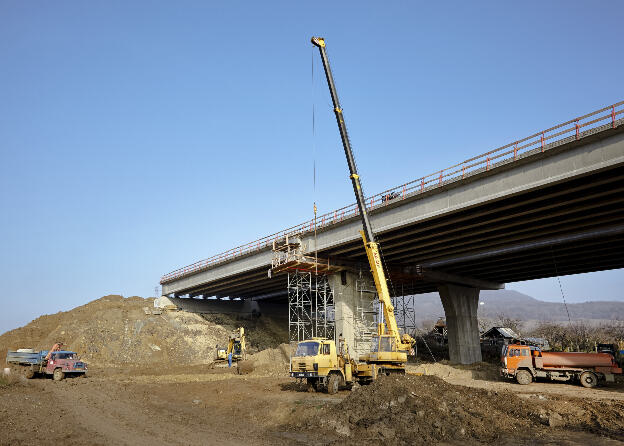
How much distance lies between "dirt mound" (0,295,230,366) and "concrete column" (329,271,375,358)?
19.0 metres

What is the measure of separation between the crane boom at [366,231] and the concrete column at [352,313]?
32.0ft

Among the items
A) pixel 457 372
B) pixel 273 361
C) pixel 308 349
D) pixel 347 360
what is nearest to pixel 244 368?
pixel 273 361

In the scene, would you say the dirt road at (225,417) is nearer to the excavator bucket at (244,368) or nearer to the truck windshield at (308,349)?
the truck windshield at (308,349)

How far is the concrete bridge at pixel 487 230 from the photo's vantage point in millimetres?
20734

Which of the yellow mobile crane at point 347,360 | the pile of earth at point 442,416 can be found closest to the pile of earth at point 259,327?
the yellow mobile crane at point 347,360

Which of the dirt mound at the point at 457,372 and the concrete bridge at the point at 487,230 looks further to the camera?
the dirt mound at the point at 457,372

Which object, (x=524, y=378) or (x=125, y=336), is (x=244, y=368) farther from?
A: (x=125, y=336)

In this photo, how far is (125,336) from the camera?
49.2 m

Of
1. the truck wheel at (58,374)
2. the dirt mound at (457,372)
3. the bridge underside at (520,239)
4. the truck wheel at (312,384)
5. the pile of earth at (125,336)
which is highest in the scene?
the bridge underside at (520,239)

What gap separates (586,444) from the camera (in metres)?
12.0

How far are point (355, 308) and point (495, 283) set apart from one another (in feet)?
58.4

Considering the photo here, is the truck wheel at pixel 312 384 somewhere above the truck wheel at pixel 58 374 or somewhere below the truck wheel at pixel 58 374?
below

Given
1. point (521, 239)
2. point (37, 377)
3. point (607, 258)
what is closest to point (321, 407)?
point (521, 239)

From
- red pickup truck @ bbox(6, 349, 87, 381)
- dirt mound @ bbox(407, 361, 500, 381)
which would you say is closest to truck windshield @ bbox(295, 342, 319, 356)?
dirt mound @ bbox(407, 361, 500, 381)
